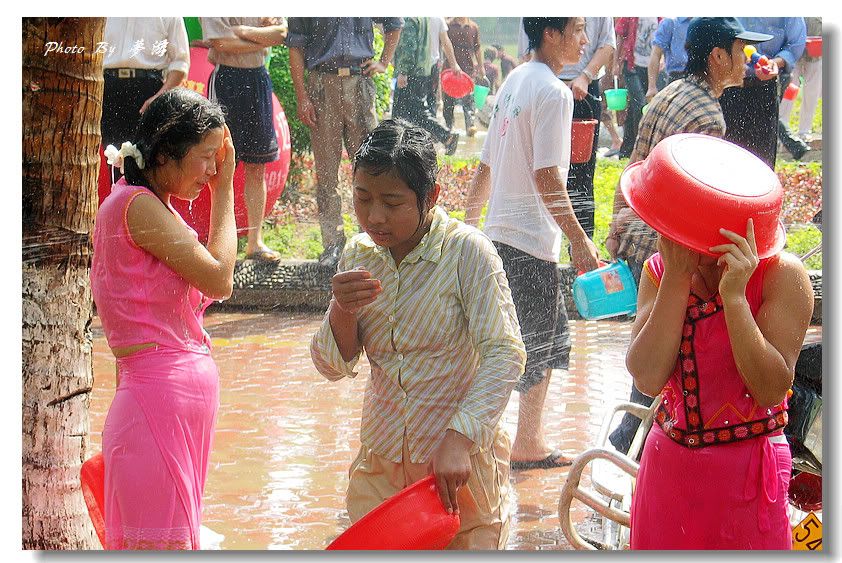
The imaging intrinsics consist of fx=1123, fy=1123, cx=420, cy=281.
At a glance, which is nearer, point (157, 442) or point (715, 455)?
point (715, 455)

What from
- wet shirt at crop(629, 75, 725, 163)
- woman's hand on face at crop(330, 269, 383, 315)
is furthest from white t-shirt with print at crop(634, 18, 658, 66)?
woman's hand on face at crop(330, 269, 383, 315)

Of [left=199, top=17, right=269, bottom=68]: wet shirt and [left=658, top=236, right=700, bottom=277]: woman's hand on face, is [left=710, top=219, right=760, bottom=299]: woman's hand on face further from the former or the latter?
[left=199, top=17, right=269, bottom=68]: wet shirt

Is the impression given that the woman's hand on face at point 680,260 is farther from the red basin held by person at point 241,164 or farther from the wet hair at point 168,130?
the red basin held by person at point 241,164

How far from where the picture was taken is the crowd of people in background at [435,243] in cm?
230

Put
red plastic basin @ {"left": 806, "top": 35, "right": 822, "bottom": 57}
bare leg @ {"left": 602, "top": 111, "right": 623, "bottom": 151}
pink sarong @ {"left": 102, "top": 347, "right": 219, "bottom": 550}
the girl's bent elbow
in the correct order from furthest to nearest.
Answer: bare leg @ {"left": 602, "top": 111, "right": 623, "bottom": 151} → red plastic basin @ {"left": 806, "top": 35, "right": 822, "bottom": 57} → the girl's bent elbow → pink sarong @ {"left": 102, "top": 347, "right": 219, "bottom": 550}

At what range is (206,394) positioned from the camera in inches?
100

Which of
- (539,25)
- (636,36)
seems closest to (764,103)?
(636,36)

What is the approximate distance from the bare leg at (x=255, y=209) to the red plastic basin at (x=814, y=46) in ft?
4.85

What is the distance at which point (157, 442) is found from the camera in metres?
2.46

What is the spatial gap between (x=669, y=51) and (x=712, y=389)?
108cm

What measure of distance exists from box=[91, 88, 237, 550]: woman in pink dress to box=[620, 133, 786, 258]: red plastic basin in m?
1.00

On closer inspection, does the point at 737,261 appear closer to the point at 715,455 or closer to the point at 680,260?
the point at 680,260

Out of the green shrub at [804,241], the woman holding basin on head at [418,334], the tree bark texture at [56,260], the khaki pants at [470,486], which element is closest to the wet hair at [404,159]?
the woman holding basin on head at [418,334]

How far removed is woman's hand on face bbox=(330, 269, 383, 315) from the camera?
232 centimetres
